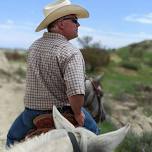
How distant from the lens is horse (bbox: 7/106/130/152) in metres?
4.25

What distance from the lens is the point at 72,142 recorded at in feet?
14.2

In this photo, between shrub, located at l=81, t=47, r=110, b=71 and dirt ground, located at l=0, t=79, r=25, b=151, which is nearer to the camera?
dirt ground, located at l=0, t=79, r=25, b=151

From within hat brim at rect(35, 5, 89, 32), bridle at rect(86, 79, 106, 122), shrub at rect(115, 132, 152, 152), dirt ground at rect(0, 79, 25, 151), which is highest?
hat brim at rect(35, 5, 89, 32)

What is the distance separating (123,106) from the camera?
75.1ft

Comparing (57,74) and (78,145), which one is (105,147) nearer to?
(78,145)

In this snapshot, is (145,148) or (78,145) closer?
(78,145)

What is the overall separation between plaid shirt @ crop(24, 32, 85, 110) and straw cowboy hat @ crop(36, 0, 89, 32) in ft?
0.45

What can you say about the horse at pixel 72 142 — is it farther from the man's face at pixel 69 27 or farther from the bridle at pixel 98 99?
the bridle at pixel 98 99

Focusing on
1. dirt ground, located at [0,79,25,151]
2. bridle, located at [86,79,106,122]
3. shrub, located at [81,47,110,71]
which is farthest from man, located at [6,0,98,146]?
shrub, located at [81,47,110,71]

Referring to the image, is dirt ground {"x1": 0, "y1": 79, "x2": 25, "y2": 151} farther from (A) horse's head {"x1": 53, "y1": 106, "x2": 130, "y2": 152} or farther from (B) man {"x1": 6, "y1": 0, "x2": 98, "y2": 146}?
(A) horse's head {"x1": 53, "y1": 106, "x2": 130, "y2": 152}

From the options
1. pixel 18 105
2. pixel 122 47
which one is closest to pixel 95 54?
pixel 18 105

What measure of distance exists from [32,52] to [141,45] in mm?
63603

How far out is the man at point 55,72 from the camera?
5680 mm

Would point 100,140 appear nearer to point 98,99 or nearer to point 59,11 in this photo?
point 59,11
